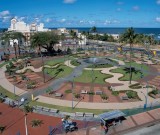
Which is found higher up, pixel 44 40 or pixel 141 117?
pixel 44 40

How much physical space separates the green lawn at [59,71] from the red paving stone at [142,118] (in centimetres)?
3119

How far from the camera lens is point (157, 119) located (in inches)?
1499

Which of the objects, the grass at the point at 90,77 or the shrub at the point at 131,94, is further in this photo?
the grass at the point at 90,77

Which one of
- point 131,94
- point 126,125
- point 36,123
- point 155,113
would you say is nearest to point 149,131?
point 126,125

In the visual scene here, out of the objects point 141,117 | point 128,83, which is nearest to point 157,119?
point 141,117

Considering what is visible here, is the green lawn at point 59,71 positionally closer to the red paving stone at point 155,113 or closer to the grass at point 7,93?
the grass at point 7,93

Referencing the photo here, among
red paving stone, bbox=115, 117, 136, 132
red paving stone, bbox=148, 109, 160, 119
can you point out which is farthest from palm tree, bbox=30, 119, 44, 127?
red paving stone, bbox=148, 109, 160, 119

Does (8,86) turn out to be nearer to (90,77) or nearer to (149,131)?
(90,77)

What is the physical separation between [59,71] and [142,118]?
37316 mm

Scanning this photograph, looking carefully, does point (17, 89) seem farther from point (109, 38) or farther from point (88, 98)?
point (109, 38)

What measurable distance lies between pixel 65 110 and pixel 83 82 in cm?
1849

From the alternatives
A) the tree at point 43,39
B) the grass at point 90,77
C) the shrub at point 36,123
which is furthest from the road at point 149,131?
the tree at point 43,39

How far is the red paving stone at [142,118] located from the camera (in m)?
37.4

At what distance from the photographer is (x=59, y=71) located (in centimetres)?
Result: 7069
